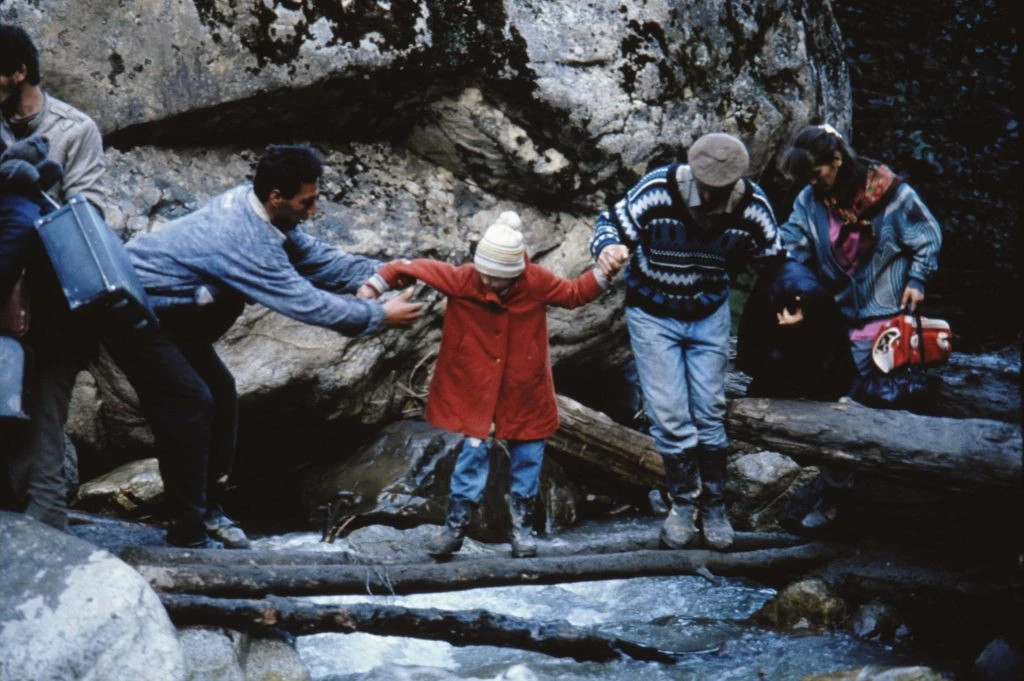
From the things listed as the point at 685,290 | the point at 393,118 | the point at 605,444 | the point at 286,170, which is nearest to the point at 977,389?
the point at 605,444

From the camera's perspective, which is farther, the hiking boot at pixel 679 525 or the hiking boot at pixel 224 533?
the hiking boot at pixel 679 525

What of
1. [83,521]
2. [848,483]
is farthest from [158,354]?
[848,483]

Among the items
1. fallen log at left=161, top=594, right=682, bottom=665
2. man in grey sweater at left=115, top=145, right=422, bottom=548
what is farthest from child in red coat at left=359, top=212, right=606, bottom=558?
fallen log at left=161, top=594, right=682, bottom=665

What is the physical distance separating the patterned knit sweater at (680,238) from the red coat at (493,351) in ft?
1.02

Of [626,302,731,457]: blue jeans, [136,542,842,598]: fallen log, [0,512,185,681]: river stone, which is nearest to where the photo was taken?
[0,512,185,681]: river stone

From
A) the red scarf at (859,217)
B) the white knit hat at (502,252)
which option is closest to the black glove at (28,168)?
the white knit hat at (502,252)

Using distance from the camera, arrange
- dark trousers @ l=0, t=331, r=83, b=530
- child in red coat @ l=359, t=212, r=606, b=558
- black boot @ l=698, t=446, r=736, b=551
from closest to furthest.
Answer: dark trousers @ l=0, t=331, r=83, b=530 → child in red coat @ l=359, t=212, r=606, b=558 → black boot @ l=698, t=446, r=736, b=551

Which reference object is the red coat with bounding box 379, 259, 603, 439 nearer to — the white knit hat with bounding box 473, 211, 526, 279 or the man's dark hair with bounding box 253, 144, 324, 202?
the white knit hat with bounding box 473, 211, 526, 279

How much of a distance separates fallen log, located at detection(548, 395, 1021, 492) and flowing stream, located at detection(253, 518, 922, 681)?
964 millimetres

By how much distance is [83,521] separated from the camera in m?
6.09

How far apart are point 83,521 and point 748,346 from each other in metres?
3.81

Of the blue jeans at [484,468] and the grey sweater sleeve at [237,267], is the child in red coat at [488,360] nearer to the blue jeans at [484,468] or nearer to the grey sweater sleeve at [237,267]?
the blue jeans at [484,468]

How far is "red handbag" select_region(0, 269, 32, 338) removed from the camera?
4.65 metres

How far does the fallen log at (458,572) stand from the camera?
5.07m
